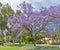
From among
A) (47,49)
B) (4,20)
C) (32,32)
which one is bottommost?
(47,49)

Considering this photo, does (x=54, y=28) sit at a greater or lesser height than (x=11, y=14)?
lesser

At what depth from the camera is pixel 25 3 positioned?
7.25 m

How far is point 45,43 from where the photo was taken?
26.7ft

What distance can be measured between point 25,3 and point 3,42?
2.98 metres

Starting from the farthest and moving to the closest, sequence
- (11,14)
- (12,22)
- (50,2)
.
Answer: (11,14) < (12,22) < (50,2)

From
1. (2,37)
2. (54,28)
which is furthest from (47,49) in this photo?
(2,37)

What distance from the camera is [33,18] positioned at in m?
7.22

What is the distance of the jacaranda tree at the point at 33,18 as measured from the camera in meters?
6.91

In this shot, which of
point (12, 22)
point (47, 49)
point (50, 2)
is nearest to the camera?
point (50, 2)

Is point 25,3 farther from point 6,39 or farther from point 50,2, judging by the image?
point 6,39

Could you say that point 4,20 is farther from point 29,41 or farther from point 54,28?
point 54,28

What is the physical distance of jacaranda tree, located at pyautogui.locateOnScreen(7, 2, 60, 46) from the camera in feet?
22.7

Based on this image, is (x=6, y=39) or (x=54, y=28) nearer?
(x=54, y=28)

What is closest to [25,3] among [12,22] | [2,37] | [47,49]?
[12,22]
